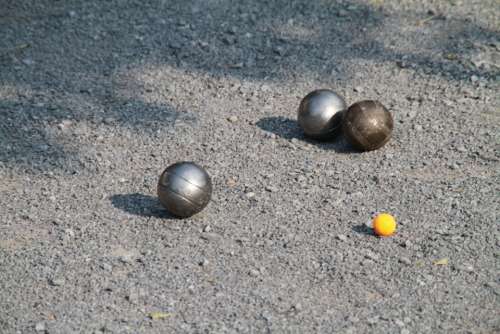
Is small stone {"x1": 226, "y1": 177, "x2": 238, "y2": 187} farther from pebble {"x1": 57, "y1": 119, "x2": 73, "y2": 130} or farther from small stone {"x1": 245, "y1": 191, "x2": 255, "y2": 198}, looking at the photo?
pebble {"x1": 57, "y1": 119, "x2": 73, "y2": 130}

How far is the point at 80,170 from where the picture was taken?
7.68 metres

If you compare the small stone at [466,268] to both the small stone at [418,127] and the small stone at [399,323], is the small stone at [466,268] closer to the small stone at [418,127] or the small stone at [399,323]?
the small stone at [399,323]

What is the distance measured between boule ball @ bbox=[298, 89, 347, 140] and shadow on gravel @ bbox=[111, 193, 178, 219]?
68.7 inches

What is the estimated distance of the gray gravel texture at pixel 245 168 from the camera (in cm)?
594

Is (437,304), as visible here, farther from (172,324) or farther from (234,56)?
(234,56)

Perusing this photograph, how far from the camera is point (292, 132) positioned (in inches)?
327

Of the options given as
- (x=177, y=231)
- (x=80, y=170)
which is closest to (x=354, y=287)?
(x=177, y=231)

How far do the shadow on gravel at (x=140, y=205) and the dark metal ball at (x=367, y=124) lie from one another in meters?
1.96

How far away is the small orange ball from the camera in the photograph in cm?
659

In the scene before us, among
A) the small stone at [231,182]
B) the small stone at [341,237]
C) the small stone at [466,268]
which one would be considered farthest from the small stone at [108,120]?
the small stone at [466,268]

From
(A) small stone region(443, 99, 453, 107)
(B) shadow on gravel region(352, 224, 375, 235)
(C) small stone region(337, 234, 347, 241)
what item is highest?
(A) small stone region(443, 99, 453, 107)

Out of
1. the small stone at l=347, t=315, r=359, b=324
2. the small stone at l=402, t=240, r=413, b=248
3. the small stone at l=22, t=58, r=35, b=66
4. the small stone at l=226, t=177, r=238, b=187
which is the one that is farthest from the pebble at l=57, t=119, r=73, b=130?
the small stone at l=347, t=315, r=359, b=324

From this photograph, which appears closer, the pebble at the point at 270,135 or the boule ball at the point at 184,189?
the boule ball at the point at 184,189

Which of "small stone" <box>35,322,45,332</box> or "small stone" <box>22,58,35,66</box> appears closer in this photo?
"small stone" <box>35,322,45,332</box>
